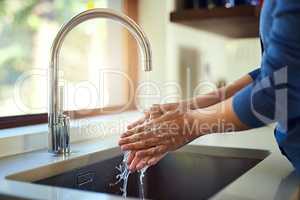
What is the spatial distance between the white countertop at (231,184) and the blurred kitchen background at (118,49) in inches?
11.9

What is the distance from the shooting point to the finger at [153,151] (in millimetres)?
786

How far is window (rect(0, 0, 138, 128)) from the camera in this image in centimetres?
126

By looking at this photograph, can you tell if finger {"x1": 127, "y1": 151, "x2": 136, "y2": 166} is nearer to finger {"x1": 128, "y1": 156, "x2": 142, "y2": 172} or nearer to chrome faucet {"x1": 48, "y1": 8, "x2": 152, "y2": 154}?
finger {"x1": 128, "y1": 156, "x2": 142, "y2": 172}

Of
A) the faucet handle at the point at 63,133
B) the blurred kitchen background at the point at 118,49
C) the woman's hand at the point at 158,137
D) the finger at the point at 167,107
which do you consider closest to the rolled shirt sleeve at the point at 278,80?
the woman's hand at the point at 158,137

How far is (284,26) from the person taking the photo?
66 cm

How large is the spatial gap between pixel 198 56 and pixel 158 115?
864 mm

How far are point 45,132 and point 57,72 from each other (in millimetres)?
192

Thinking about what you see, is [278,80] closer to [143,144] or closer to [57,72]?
[143,144]

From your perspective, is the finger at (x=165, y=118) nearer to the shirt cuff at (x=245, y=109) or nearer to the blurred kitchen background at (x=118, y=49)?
the shirt cuff at (x=245, y=109)

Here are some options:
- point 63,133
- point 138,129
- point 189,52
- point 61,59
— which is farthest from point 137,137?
point 189,52

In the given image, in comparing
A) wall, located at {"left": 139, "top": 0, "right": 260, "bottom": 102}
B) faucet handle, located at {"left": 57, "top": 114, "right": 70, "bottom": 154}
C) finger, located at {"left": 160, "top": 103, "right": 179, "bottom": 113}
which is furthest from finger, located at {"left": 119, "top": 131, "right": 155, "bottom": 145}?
wall, located at {"left": 139, "top": 0, "right": 260, "bottom": 102}

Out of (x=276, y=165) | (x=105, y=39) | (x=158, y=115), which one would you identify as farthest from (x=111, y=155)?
(x=105, y=39)

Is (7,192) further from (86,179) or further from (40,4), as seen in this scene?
(40,4)

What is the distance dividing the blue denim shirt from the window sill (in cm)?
55
